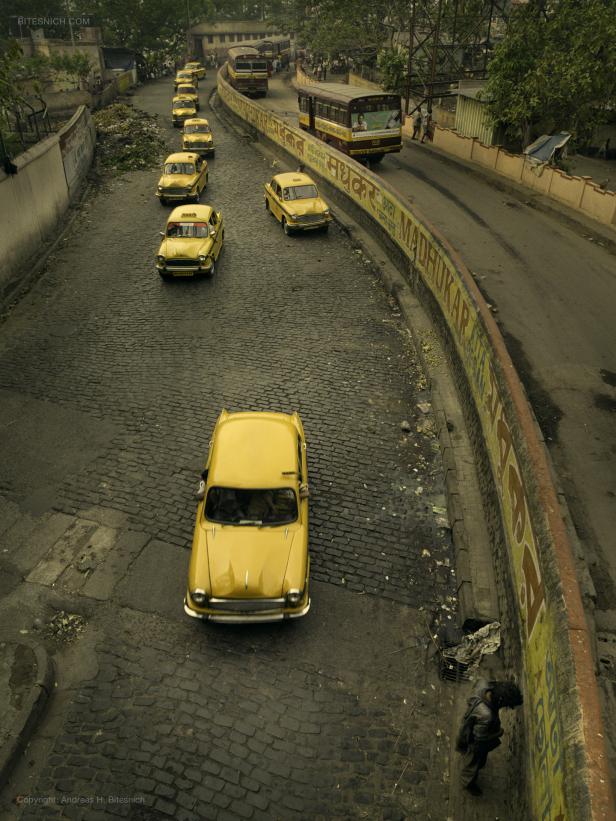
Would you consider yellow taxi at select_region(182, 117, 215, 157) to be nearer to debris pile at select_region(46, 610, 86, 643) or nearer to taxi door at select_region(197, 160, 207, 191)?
taxi door at select_region(197, 160, 207, 191)

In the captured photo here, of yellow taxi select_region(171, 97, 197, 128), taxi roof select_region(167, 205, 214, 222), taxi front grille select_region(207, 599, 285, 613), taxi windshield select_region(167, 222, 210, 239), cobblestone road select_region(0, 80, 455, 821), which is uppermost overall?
yellow taxi select_region(171, 97, 197, 128)

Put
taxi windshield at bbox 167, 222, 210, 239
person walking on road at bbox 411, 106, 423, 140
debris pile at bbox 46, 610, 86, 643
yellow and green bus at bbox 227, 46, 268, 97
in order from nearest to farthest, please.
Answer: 1. debris pile at bbox 46, 610, 86, 643
2. taxi windshield at bbox 167, 222, 210, 239
3. person walking on road at bbox 411, 106, 423, 140
4. yellow and green bus at bbox 227, 46, 268, 97

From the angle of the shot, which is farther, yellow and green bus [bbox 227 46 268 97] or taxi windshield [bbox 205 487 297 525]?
yellow and green bus [bbox 227 46 268 97]

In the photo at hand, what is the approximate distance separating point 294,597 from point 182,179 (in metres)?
21.4

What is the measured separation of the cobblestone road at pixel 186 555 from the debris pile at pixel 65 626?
109 mm

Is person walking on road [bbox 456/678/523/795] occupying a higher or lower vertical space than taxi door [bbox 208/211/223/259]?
lower

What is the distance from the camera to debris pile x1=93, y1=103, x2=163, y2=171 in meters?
31.0

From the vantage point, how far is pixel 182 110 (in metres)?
38.5

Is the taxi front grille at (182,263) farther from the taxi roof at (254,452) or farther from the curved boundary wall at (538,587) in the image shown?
the taxi roof at (254,452)

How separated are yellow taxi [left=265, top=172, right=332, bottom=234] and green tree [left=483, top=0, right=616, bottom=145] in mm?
10676

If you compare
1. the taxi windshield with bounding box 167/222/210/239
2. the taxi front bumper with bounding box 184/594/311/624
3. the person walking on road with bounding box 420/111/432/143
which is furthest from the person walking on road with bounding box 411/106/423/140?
the taxi front bumper with bounding box 184/594/311/624

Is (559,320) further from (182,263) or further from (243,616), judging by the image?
(243,616)

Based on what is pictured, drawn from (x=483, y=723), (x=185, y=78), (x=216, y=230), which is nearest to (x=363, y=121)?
(x=216, y=230)

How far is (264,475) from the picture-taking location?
8.33 m
